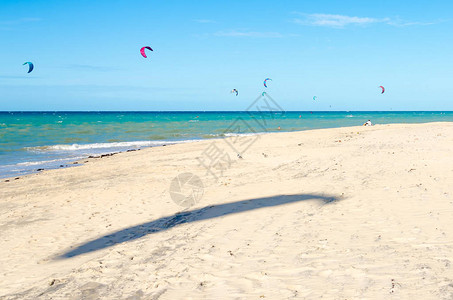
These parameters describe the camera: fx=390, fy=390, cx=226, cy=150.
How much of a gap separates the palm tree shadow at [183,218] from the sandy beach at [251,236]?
27mm

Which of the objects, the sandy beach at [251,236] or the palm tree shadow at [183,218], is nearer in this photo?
the sandy beach at [251,236]

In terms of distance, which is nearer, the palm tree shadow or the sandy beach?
the sandy beach

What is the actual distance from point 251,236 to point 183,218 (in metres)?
2.18

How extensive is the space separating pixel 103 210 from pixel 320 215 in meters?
5.24

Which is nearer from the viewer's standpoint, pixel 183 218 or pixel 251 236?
pixel 251 236

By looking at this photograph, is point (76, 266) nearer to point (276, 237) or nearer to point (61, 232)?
point (61, 232)

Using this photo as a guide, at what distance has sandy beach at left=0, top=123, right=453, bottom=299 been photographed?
14.3 feet

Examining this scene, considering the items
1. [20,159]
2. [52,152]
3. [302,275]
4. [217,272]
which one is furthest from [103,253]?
[52,152]

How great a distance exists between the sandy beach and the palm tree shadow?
27mm

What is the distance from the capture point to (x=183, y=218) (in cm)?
790

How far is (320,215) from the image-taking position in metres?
6.74

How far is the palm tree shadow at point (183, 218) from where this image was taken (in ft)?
22.5

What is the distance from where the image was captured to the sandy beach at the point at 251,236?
4371 millimetres

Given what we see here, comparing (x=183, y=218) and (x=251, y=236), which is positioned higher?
(x=183, y=218)
